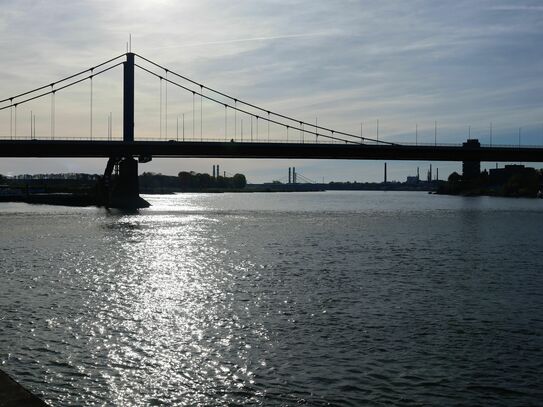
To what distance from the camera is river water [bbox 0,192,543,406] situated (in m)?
11.7

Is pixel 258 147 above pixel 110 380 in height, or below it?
above

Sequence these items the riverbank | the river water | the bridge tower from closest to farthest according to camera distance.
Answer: the riverbank
the river water
the bridge tower

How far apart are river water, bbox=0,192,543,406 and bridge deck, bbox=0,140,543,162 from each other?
62273 mm

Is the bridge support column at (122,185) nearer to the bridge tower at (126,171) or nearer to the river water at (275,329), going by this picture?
the bridge tower at (126,171)

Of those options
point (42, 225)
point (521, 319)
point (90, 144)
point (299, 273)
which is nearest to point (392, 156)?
point (90, 144)

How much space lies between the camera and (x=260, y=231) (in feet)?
184

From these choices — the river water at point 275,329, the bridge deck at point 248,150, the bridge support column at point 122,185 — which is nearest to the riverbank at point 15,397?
the river water at point 275,329

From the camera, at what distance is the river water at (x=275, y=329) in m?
11.7

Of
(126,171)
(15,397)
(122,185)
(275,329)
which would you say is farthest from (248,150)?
(15,397)

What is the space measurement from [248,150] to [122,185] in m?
22.7

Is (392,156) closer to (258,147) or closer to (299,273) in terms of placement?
(258,147)

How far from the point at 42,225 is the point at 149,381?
5267 centimetres

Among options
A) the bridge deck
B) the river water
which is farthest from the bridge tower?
the river water

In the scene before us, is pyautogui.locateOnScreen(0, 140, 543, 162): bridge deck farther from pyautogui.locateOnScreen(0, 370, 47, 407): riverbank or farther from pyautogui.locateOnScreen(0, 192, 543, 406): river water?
pyautogui.locateOnScreen(0, 370, 47, 407): riverbank
